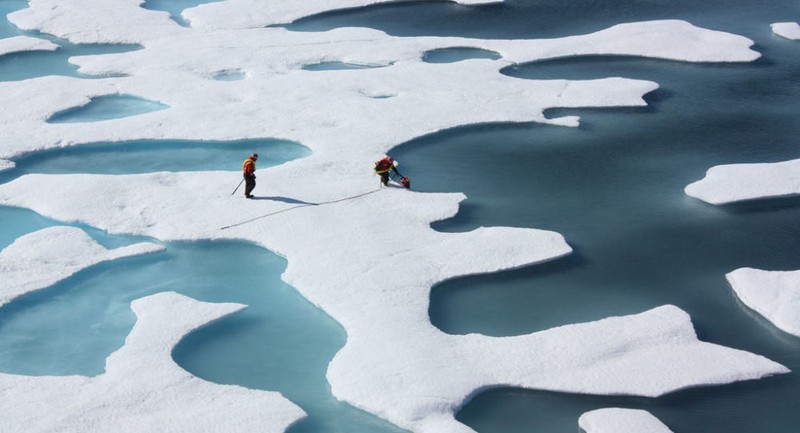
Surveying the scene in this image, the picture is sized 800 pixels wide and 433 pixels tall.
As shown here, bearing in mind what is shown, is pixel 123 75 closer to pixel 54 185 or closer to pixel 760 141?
pixel 54 185

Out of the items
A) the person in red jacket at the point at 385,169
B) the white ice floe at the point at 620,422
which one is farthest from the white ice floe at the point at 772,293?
the person in red jacket at the point at 385,169

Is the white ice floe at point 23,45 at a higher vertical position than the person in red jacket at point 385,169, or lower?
higher

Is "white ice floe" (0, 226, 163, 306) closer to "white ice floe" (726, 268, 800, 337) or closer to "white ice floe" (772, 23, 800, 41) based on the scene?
"white ice floe" (726, 268, 800, 337)

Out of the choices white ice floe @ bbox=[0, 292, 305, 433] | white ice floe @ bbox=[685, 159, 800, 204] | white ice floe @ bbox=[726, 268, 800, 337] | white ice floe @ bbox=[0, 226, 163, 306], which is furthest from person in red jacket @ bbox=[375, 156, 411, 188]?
white ice floe @ bbox=[726, 268, 800, 337]

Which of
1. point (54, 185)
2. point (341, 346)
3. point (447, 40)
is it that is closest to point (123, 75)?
point (54, 185)

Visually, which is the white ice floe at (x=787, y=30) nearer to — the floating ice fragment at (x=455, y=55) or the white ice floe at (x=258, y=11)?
the white ice floe at (x=258, y=11)

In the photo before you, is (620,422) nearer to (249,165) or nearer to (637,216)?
(637,216)
